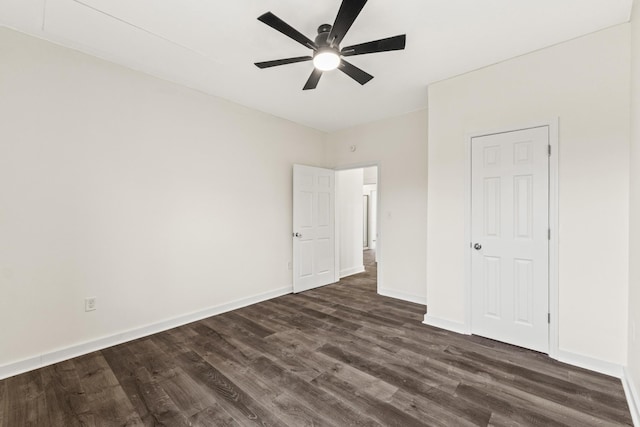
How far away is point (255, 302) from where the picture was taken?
3963mm

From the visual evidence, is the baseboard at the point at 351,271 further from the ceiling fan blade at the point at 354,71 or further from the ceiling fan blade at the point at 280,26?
the ceiling fan blade at the point at 280,26

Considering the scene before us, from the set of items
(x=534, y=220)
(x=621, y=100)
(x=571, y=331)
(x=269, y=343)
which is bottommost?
(x=269, y=343)

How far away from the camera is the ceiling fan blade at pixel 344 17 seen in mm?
1607

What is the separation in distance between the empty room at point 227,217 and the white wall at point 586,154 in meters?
0.02

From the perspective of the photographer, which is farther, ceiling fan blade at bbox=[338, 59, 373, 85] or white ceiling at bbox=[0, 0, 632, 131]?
ceiling fan blade at bbox=[338, 59, 373, 85]

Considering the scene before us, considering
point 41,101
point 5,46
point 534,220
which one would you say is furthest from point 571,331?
point 5,46

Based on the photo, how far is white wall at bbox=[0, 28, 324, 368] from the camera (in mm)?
2281

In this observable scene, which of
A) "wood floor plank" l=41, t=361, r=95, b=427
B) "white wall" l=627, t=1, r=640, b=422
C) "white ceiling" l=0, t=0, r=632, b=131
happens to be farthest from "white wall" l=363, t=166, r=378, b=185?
"wood floor plank" l=41, t=361, r=95, b=427

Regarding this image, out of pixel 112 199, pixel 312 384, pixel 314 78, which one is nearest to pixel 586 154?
pixel 314 78

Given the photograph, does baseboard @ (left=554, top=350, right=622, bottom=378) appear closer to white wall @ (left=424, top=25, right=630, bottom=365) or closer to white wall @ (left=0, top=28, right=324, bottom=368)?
white wall @ (left=424, top=25, right=630, bottom=365)

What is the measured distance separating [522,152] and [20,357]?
470 centimetres

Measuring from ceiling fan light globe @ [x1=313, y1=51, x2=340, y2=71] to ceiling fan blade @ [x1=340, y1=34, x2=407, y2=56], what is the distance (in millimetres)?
69

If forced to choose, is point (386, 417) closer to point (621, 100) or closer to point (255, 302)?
point (255, 302)

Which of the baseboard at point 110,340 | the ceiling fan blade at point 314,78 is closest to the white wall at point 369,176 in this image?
the baseboard at point 110,340
